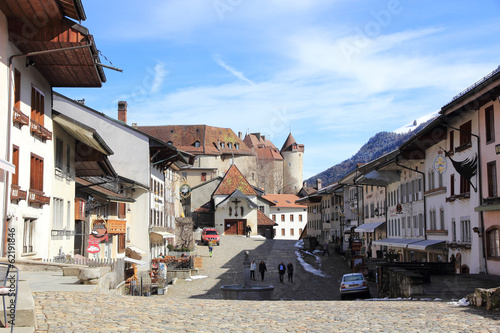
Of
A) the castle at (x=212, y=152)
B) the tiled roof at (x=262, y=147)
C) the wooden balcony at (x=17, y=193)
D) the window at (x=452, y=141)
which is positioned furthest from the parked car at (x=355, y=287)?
the tiled roof at (x=262, y=147)

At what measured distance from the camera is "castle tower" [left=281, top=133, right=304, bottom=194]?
169m

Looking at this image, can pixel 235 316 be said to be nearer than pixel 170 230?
Yes

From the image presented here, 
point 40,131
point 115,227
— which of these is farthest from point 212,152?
point 40,131

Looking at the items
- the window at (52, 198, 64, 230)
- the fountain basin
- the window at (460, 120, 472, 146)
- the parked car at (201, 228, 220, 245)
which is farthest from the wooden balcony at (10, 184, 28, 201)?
the parked car at (201, 228, 220, 245)

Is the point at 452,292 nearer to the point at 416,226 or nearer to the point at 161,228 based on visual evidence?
the point at 416,226

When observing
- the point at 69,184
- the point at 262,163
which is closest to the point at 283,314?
the point at 69,184

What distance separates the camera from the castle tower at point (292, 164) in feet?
554

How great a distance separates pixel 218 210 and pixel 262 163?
237ft

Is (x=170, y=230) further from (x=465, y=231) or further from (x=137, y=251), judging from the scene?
(x=465, y=231)

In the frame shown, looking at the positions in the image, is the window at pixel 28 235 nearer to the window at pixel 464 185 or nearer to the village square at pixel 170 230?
the village square at pixel 170 230

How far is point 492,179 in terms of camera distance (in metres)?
28.3

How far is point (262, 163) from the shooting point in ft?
533

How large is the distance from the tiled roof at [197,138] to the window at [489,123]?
9851cm

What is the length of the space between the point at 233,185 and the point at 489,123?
216 feet
